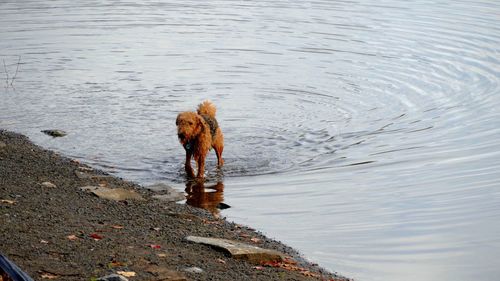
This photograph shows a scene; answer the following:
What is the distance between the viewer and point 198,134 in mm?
13031

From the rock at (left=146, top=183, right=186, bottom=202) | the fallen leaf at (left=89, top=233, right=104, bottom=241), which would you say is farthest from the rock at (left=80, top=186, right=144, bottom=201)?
the fallen leaf at (left=89, top=233, right=104, bottom=241)

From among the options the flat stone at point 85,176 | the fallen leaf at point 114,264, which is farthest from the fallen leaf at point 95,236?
the flat stone at point 85,176

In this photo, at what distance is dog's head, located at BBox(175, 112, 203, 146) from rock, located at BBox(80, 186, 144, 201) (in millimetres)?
1774

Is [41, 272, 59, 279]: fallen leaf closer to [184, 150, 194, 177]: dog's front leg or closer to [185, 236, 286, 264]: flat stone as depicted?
[185, 236, 286, 264]: flat stone

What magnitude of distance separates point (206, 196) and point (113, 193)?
1.88m

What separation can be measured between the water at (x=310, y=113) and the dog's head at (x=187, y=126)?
75cm

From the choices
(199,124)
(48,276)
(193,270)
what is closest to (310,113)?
(199,124)

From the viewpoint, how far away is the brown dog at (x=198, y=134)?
504 inches

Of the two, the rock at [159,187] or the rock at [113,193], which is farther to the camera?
the rock at [159,187]

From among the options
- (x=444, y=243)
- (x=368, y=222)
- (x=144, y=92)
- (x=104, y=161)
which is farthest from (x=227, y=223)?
(x=144, y=92)

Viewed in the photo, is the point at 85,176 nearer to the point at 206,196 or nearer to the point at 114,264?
the point at 206,196

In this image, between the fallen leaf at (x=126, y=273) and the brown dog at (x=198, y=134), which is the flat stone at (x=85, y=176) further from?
the fallen leaf at (x=126, y=273)

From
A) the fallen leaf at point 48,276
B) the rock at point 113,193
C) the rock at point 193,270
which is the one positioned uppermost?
the fallen leaf at point 48,276

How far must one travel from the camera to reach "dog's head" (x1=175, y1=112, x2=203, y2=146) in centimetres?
1277
